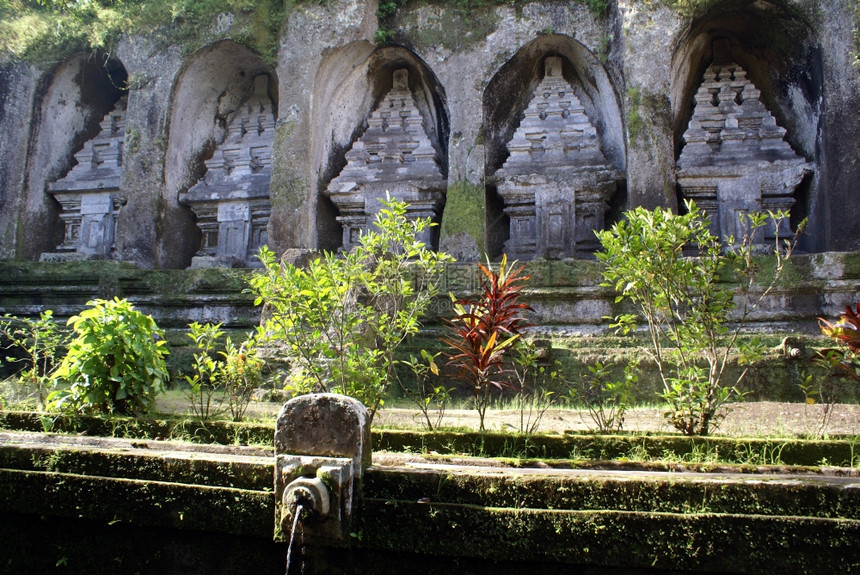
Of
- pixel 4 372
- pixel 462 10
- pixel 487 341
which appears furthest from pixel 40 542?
pixel 462 10

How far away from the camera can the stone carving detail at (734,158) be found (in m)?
9.26

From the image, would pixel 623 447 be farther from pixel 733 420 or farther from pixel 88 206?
pixel 88 206

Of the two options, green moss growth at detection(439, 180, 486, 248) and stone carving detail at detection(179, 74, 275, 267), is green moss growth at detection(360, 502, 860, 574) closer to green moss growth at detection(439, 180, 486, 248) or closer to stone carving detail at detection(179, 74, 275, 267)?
green moss growth at detection(439, 180, 486, 248)

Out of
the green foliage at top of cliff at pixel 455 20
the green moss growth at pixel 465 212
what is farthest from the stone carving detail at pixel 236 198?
the green moss growth at pixel 465 212

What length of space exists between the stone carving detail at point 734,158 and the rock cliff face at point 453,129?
1.2 inches

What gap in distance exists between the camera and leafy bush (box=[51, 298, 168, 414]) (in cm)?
378

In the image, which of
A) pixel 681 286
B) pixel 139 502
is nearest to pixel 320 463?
pixel 139 502

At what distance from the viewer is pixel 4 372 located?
7.14 metres

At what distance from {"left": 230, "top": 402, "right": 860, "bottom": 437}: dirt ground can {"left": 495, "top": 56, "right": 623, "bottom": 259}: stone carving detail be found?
5.12 metres

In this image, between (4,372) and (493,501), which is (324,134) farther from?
(493,501)

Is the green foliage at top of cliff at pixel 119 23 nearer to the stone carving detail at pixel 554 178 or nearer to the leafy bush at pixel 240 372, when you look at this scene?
the stone carving detail at pixel 554 178

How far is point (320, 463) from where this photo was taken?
2.45 meters

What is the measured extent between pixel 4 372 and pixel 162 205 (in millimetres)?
3723

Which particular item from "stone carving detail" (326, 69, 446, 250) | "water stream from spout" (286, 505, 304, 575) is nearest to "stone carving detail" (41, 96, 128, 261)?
"stone carving detail" (326, 69, 446, 250)
